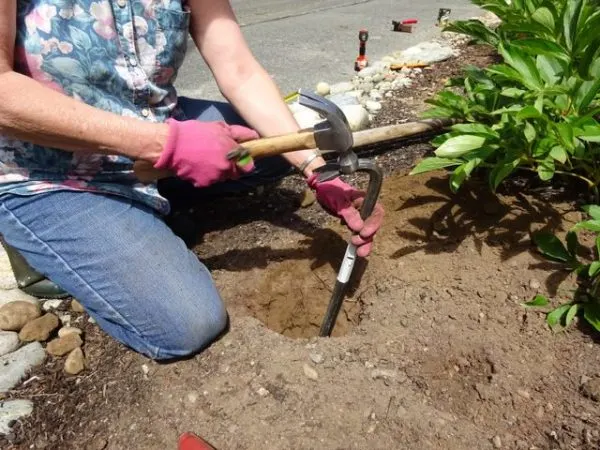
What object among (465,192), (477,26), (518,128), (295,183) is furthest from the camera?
(295,183)

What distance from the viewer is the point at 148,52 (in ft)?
6.36

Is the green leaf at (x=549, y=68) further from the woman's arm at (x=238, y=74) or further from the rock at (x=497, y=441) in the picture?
the rock at (x=497, y=441)

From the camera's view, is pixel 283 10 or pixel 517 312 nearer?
pixel 517 312

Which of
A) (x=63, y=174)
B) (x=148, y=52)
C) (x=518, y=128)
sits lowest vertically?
(x=518, y=128)

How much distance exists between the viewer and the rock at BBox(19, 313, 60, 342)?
2.00 metres

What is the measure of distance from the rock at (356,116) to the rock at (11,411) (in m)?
2.10

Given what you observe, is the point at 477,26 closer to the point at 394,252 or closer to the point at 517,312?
the point at 394,252

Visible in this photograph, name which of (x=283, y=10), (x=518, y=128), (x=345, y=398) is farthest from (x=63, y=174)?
(x=283, y=10)

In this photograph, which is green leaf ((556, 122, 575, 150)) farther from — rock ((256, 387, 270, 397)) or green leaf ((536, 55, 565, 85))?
rock ((256, 387, 270, 397))

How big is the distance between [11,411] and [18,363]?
223mm

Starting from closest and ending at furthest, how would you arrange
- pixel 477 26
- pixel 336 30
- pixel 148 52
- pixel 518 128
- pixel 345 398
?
pixel 345 398 → pixel 518 128 → pixel 148 52 → pixel 477 26 → pixel 336 30

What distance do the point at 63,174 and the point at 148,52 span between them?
53 centimetres

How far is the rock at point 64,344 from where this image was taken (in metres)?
1.93

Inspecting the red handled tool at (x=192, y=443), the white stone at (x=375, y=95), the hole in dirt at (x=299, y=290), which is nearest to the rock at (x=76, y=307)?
the hole in dirt at (x=299, y=290)
